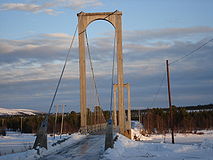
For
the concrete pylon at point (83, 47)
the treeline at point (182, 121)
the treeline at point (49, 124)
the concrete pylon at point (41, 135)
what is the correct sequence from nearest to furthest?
1. the concrete pylon at point (41, 135)
2. the concrete pylon at point (83, 47)
3. the treeline at point (49, 124)
4. the treeline at point (182, 121)

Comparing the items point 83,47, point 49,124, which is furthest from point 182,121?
point 83,47

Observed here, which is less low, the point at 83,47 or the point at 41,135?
the point at 83,47

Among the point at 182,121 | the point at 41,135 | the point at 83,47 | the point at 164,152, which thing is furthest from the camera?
the point at 182,121

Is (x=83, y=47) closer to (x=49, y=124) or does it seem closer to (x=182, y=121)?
(x=49, y=124)

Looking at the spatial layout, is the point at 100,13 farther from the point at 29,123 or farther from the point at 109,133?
the point at 29,123

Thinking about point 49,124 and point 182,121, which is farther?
point 182,121

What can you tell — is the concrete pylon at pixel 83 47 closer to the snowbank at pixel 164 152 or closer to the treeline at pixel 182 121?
the snowbank at pixel 164 152

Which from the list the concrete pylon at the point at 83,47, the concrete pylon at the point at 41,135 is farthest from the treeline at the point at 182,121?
the concrete pylon at the point at 41,135

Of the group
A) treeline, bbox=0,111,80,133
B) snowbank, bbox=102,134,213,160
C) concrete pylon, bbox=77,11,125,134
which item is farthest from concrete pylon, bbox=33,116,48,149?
treeline, bbox=0,111,80,133

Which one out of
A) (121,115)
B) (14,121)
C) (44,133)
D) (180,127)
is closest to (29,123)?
(14,121)

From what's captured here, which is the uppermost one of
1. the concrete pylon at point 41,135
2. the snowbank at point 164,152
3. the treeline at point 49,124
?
the treeline at point 49,124

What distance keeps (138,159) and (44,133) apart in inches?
143

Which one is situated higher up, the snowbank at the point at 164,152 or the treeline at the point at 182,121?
the treeline at the point at 182,121

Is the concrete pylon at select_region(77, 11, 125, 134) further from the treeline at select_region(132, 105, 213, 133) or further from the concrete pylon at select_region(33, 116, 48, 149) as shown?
the treeline at select_region(132, 105, 213, 133)
